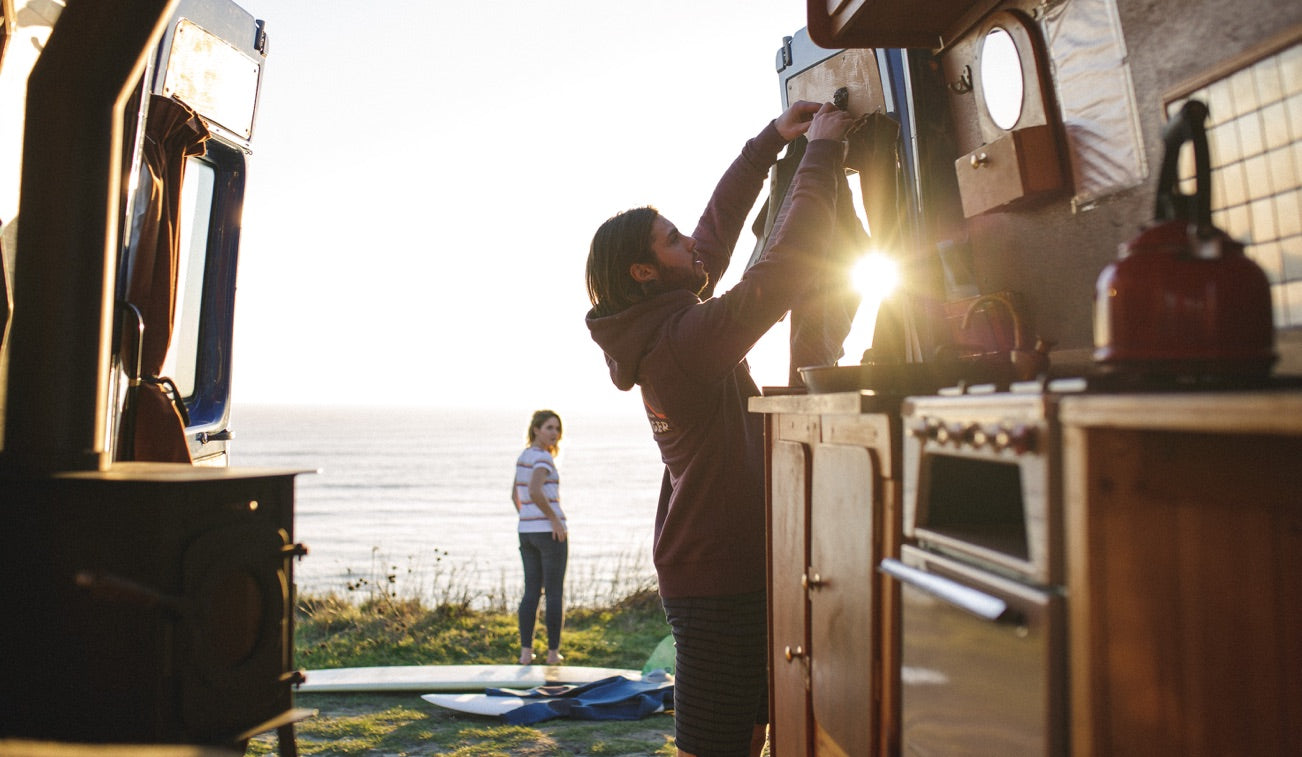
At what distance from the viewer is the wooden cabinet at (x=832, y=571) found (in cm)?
187

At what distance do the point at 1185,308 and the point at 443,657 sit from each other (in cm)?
632

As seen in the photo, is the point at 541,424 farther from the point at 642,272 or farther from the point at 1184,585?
the point at 1184,585

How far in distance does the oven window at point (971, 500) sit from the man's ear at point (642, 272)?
113 centimetres

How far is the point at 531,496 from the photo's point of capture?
6262mm

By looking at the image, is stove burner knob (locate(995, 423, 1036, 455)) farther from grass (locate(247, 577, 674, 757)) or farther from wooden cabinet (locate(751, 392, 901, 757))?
grass (locate(247, 577, 674, 757))

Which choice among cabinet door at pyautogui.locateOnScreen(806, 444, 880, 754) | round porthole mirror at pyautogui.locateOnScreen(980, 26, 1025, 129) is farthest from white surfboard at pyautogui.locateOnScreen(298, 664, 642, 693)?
round porthole mirror at pyautogui.locateOnScreen(980, 26, 1025, 129)

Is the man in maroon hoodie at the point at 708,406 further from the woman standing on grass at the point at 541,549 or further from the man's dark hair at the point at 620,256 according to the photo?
the woman standing on grass at the point at 541,549

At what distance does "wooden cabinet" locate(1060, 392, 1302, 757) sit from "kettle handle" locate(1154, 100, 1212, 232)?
40cm

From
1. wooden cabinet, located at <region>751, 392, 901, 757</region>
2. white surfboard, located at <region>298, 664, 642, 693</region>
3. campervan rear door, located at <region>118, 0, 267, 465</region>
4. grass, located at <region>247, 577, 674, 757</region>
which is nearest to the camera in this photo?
wooden cabinet, located at <region>751, 392, 901, 757</region>

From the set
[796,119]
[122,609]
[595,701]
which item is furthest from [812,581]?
[595,701]

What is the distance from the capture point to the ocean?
36.4ft

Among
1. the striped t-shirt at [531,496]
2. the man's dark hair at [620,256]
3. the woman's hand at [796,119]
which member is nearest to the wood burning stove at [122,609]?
the man's dark hair at [620,256]

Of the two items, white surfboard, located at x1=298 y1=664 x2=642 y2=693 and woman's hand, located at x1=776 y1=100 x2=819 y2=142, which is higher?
woman's hand, located at x1=776 y1=100 x2=819 y2=142

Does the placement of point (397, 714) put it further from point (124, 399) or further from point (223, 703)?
point (223, 703)
